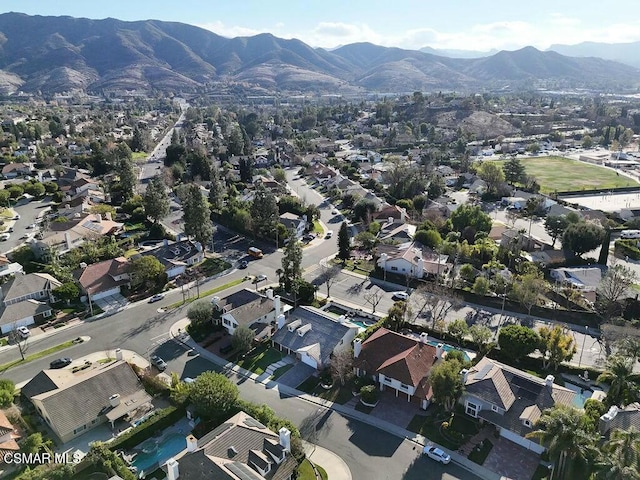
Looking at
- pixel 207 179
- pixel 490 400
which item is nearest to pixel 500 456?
pixel 490 400

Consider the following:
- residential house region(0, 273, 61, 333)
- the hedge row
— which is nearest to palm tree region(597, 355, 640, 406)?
the hedge row

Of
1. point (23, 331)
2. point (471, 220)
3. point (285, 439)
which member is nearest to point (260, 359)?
point (285, 439)

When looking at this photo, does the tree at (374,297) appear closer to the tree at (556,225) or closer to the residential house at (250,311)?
the residential house at (250,311)

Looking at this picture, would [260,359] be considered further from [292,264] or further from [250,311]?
[292,264]

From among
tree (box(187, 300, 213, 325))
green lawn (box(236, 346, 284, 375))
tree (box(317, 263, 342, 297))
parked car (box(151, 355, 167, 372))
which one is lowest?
green lawn (box(236, 346, 284, 375))

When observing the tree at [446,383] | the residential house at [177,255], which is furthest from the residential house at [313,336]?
the residential house at [177,255]

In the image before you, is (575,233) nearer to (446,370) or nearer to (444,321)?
(444,321)

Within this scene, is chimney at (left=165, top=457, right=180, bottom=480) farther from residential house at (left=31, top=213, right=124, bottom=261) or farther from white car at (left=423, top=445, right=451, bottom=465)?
residential house at (left=31, top=213, right=124, bottom=261)

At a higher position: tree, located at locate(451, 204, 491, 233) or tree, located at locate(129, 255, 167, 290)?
tree, located at locate(451, 204, 491, 233)
